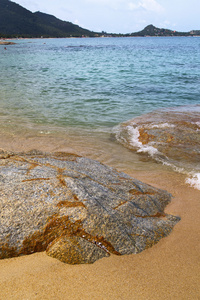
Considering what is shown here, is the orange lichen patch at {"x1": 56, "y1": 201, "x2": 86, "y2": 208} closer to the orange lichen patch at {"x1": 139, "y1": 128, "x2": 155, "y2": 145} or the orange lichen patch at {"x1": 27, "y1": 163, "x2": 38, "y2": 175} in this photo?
the orange lichen patch at {"x1": 27, "y1": 163, "x2": 38, "y2": 175}

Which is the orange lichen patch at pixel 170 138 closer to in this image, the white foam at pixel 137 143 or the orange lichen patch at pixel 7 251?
the white foam at pixel 137 143

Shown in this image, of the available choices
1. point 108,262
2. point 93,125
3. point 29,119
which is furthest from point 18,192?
point 29,119

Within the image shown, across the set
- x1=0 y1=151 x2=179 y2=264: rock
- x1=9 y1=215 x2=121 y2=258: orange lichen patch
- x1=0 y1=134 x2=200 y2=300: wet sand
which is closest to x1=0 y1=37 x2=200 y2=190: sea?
x1=0 y1=151 x2=179 y2=264: rock

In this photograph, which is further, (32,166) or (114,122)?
(114,122)

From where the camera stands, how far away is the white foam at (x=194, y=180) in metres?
4.77

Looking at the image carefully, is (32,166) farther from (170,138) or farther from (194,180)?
(170,138)

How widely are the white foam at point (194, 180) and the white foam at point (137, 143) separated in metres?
1.43

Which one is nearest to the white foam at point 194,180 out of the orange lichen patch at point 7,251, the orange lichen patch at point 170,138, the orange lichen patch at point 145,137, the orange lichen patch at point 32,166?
the orange lichen patch at point 170,138

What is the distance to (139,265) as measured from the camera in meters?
2.57

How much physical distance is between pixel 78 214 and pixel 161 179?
276 centimetres

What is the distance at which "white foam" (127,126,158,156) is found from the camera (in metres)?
6.56

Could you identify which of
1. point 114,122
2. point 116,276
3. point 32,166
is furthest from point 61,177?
point 114,122

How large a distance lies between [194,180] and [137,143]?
8.05ft

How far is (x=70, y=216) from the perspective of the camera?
272cm
